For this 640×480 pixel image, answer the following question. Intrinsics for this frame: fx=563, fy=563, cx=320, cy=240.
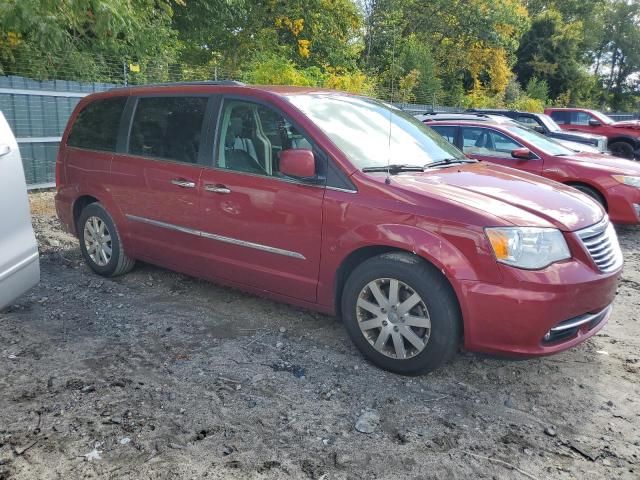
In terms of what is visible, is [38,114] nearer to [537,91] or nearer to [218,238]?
[218,238]

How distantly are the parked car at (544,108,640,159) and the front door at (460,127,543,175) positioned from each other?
969 cm

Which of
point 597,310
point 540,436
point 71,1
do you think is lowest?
point 540,436

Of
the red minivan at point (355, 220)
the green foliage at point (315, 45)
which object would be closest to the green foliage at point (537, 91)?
the green foliage at point (315, 45)

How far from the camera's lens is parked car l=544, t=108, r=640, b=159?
1623 cm

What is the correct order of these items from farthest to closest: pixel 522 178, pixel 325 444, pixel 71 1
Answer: pixel 71 1 < pixel 522 178 < pixel 325 444

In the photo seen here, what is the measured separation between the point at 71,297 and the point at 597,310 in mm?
4073

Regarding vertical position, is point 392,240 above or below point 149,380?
above

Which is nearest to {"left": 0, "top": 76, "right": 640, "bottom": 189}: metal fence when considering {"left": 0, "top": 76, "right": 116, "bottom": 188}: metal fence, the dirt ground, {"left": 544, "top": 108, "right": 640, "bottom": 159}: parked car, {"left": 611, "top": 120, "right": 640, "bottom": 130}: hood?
{"left": 0, "top": 76, "right": 116, "bottom": 188}: metal fence

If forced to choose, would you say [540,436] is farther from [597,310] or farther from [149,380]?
[149,380]

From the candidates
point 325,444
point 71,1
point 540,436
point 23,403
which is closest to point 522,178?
point 540,436

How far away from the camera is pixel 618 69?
4941cm

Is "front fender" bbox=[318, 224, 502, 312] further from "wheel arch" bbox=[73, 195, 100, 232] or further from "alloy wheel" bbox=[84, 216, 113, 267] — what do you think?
"wheel arch" bbox=[73, 195, 100, 232]

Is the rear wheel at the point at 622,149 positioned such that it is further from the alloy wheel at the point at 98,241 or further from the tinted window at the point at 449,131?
the alloy wheel at the point at 98,241

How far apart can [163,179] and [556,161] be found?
18.8ft
